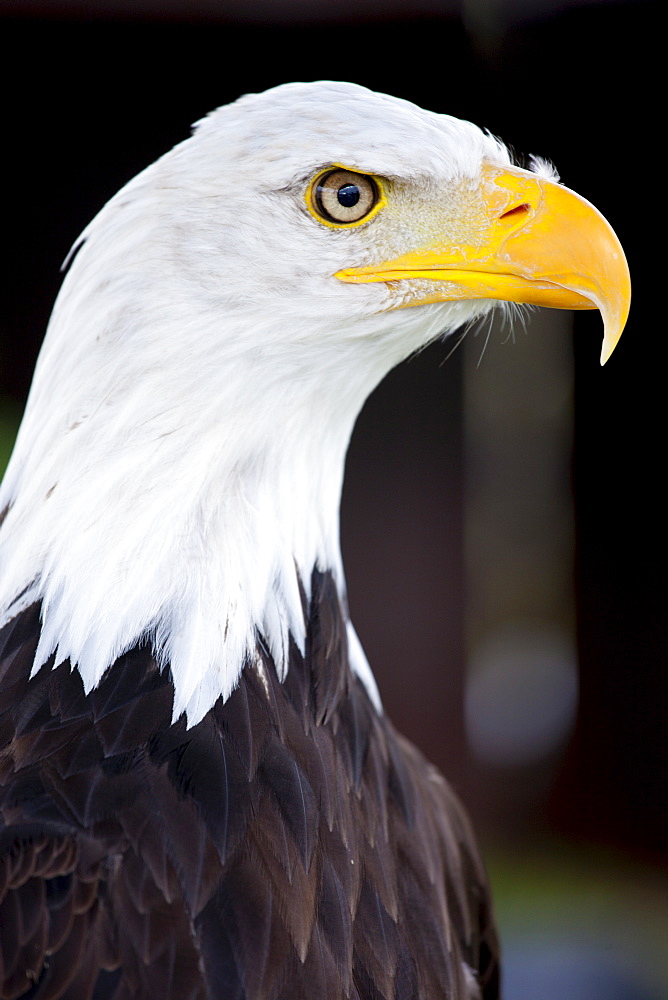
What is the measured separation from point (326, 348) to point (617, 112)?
9.66 feet

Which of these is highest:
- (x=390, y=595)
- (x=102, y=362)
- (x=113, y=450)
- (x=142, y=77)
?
(x=142, y=77)

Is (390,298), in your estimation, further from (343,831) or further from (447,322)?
(343,831)

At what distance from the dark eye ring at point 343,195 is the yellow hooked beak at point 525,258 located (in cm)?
7

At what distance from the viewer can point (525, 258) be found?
1290mm

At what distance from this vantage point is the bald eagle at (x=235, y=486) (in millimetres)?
1205

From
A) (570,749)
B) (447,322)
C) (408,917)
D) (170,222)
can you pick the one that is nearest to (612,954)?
(570,749)

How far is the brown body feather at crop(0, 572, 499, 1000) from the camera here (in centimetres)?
111

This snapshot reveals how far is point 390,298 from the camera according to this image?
1.32 meters

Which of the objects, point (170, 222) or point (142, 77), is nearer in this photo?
point (170, 222)

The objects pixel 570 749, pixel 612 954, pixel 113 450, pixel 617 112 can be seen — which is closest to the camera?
pixel 113 450

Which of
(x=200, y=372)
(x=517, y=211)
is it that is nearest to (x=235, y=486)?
(x=200, y=372)

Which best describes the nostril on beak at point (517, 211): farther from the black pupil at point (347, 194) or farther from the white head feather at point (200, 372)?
the black pupil at point (347, 194)

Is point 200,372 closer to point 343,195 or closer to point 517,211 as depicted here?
point 343,195

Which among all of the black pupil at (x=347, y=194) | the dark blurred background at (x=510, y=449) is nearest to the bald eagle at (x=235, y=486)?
the black pupil at (x=347, y=194)
